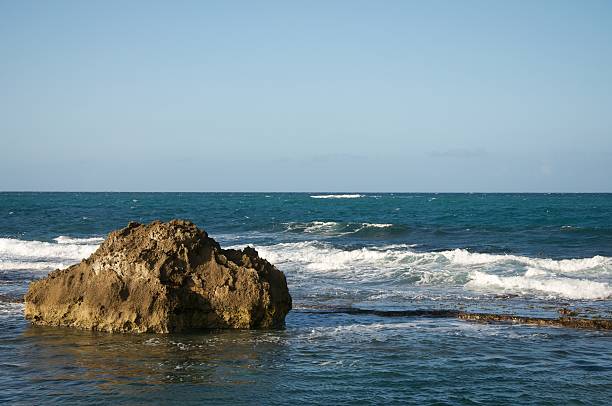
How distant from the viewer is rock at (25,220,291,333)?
11484mm

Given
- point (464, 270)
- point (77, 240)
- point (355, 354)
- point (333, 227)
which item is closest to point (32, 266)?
point (77, 240)

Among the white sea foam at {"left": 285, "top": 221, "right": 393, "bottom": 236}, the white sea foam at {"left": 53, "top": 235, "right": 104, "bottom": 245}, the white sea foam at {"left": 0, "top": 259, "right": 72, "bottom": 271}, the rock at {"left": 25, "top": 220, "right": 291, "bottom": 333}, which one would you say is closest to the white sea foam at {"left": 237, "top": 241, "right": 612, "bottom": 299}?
the white sea foam at {"left": 0, "top": 259, "right": 72, "bottom": 271}

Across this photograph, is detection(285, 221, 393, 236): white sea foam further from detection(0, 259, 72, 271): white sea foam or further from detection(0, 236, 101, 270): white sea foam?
detection(0, 259, 72, 271): white sea foam

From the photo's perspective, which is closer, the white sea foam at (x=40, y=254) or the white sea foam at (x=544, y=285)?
the white sea foam at (x=544, y=285)

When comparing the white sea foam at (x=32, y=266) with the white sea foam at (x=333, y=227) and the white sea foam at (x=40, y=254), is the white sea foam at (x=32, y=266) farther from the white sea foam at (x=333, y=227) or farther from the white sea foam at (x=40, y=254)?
the white sea foam at (x=333, y=227)

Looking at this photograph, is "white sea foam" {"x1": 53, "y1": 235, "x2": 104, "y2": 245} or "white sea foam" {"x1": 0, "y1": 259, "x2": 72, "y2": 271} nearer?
"white sea foam" {"x1": 0, "y1": 259, "x2": 72, "y2": 271}

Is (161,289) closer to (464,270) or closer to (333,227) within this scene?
(464,270)

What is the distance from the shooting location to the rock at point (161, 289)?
37.7ft

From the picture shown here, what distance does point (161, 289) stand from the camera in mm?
11445

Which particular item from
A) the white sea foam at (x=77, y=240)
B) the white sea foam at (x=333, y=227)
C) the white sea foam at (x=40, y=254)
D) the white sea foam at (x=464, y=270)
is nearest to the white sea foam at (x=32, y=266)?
the white sea foam at (x=40, y=254)

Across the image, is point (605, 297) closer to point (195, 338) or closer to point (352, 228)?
point (195, 338)

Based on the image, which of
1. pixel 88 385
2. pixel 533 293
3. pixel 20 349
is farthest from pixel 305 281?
pixel 88 385

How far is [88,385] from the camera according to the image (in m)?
8.33

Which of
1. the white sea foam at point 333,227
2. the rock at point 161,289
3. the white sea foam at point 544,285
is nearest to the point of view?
the rock at point 161,289
